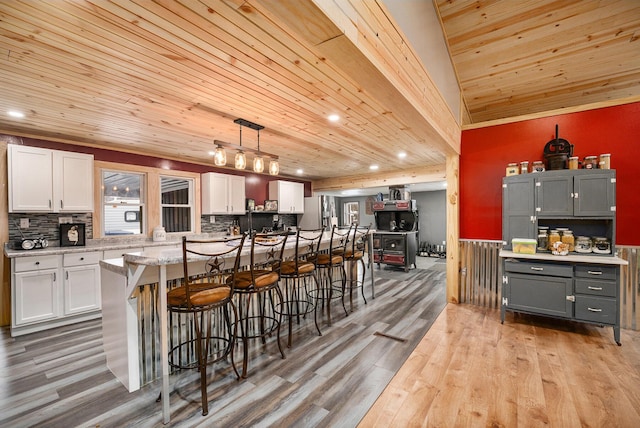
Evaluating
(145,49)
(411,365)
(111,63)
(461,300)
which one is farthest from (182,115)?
(461,300)

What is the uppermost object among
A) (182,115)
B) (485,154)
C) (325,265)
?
(182,115)

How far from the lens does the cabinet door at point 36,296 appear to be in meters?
3.11

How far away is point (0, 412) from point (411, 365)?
306cm

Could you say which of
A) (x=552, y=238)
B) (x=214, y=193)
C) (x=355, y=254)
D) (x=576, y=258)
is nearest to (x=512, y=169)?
(x=552, y=238)

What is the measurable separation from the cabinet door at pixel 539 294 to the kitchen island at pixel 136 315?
3469 mm

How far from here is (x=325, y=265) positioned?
3469 millimetres

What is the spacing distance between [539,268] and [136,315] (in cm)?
403

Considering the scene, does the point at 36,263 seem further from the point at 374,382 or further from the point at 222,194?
the point at 374,382

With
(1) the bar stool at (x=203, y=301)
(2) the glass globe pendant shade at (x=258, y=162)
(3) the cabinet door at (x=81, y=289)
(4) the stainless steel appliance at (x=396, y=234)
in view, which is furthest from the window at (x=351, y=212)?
(1) the bar stool at (x=203, y=301)

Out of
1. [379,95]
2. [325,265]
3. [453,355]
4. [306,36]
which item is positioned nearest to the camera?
[306,36]

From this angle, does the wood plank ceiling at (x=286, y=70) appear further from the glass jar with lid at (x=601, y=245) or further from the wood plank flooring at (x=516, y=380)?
the wood plank flooring at (x=516, y=380)

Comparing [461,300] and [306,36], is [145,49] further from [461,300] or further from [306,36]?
[461,300]

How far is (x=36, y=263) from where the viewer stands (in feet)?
10.6

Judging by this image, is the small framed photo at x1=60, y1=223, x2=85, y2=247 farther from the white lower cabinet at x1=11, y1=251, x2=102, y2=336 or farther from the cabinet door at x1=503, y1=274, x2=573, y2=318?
the cabinet door at x1=503, y1=274, x2=573, y2=318
